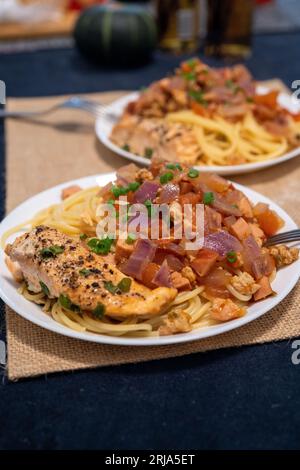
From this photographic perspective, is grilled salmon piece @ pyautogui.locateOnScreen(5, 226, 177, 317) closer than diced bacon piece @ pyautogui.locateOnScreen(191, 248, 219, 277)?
Yes

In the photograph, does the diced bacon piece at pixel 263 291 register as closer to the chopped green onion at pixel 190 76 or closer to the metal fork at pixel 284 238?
the metal fork at pixel 284 238

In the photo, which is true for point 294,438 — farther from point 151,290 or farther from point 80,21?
point 80,21

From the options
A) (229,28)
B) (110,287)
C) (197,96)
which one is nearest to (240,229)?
(110,287)

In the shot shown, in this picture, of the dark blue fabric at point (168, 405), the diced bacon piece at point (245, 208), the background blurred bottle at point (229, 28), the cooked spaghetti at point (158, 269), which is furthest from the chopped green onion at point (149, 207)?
the background blurred bottle at point (229, 28)

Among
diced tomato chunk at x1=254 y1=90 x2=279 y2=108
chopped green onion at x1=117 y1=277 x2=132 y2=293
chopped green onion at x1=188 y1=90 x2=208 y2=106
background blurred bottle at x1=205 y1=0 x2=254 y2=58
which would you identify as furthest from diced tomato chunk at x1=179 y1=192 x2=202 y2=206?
background blurred bottle at x1=205 y1=0 x2=254 y2=58

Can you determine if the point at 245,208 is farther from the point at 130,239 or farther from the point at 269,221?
the point at 130,239

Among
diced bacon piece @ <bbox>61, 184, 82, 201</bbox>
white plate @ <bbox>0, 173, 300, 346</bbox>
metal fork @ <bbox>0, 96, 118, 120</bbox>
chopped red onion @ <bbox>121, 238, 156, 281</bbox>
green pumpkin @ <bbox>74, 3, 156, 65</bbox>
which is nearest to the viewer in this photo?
white plate @ <bbox>0, 173, 300, 346</bbox>

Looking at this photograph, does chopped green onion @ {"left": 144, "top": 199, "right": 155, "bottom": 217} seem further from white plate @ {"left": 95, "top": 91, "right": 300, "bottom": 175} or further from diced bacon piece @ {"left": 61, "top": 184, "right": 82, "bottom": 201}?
white plate @ {"left": 95, "top": 91, "right": 300, "bottom": 175}
